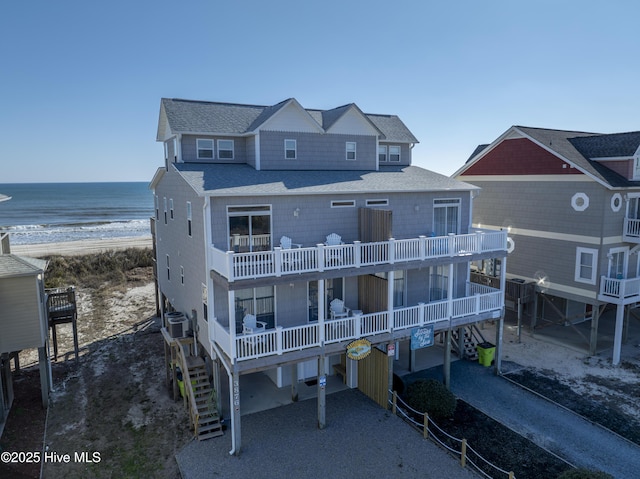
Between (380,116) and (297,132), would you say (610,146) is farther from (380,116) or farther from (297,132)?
(297,132)

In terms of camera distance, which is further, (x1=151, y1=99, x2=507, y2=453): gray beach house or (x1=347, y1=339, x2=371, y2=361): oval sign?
(x1=347, y1=339, x2=371, y2=361): oval sign

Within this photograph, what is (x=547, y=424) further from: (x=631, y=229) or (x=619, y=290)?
(x=631, y=229)

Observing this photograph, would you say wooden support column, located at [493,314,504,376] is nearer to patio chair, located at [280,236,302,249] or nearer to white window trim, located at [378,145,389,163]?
white window trim, located at [378,145,389,163]

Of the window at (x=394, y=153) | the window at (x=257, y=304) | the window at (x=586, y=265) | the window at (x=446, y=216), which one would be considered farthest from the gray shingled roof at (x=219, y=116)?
the window at (x=586, y=265)

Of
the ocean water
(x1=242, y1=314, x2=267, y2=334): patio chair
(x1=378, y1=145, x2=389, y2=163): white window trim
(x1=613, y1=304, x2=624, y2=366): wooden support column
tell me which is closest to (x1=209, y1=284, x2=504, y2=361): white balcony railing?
(x1=242, y1=314, x2=267, y2=334): patio chair

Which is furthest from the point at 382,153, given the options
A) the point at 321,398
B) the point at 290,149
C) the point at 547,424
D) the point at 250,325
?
the point at 547,424
